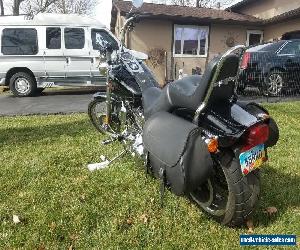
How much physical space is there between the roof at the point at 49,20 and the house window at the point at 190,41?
6364mm

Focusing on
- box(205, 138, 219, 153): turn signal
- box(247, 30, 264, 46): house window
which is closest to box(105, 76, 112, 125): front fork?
box(205, 138, 219, 153): turn signal

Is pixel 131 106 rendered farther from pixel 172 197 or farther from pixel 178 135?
pixel 178 135

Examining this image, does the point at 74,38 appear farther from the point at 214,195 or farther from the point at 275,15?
the point at 275,15

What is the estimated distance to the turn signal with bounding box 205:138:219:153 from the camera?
8.68ft

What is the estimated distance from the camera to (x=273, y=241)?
2.83 m

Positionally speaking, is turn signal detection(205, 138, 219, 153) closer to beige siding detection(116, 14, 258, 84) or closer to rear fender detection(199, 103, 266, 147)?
rear fender detection(199, 103, 266, 147)

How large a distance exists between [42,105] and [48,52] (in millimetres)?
2760

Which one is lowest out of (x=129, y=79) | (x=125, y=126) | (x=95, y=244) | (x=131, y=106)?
(x=95, y=244)

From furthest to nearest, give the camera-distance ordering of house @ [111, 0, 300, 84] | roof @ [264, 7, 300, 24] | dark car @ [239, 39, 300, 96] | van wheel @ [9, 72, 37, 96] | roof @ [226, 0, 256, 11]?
roof @ [226, 0, 256, 11], house @ [111, 0, 300, 84], roof @ [264, 7, 300, 24], van wheel @ [9, 72, 37, 96], dark car @ [239, 39, 300, 96]

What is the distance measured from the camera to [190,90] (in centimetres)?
295

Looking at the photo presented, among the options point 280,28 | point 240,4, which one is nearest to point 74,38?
point 280,28

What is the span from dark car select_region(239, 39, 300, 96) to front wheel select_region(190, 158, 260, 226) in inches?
268

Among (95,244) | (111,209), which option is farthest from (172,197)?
(95,244)

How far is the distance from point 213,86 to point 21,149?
3.60m
